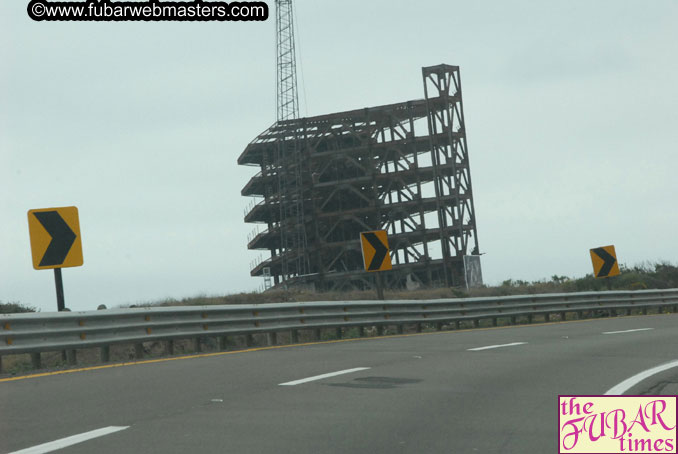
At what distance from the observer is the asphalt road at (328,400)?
686cm

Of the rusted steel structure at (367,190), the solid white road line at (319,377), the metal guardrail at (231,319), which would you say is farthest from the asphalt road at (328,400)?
the rusted steel structure at (367,190)

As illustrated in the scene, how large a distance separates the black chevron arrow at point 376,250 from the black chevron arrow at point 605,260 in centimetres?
1126

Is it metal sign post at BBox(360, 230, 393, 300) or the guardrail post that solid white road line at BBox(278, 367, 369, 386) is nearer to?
the guardrail post

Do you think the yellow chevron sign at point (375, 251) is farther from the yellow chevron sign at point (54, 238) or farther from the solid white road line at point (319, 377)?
the solid white road line at point (319, 377)

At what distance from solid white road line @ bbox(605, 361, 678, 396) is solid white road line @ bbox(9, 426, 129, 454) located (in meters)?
4.76

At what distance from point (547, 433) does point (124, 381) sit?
5470 millimetres

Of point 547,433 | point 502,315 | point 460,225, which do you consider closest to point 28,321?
point 547,433

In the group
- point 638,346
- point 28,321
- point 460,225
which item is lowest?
point 638,346

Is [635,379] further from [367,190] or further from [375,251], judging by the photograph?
[367,190]

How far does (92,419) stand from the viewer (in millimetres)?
7887

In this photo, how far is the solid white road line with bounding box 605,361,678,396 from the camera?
9.12 m

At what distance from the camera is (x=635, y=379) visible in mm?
10258

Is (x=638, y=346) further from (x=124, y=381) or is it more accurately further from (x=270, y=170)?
(x=270, y=170)

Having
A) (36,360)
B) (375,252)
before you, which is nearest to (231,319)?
(36,360)
